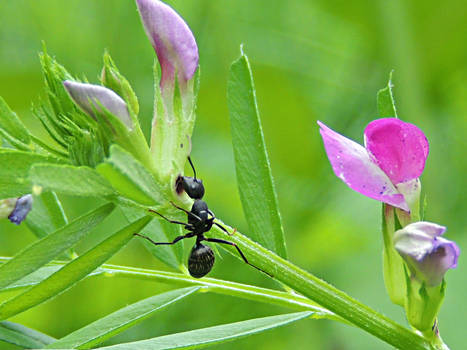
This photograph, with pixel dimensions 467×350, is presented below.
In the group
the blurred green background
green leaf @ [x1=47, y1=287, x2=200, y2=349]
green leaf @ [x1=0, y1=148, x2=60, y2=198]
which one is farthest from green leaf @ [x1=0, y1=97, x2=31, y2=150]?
the blurred green background

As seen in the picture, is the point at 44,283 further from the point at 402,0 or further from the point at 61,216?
the point at 402,0

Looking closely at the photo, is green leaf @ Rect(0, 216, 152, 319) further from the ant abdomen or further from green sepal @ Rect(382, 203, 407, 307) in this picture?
green sepal @ Rect(382, 203, 407, 307)

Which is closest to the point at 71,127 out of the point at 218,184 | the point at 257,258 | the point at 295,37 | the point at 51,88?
the point at 51,88

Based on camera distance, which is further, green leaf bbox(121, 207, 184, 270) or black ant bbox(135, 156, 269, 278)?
green leaf bbox(121, 207, 184, 270)

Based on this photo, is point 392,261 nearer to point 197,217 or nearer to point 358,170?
point 358,170

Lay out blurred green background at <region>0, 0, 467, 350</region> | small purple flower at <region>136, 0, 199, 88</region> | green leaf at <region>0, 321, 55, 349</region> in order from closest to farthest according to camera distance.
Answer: small purple flower at <region>136, 0, 199, 88</region>
green leaf at <region>0, 321, 55, 349</region>
blurred green background at <region>0, 0, 467, 350</region>

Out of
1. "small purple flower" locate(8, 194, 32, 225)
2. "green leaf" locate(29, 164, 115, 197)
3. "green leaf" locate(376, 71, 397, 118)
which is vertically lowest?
"small purple flower" locate(8, 194, 32, 225)

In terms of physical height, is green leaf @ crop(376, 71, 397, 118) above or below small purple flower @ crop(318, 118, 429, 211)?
above
